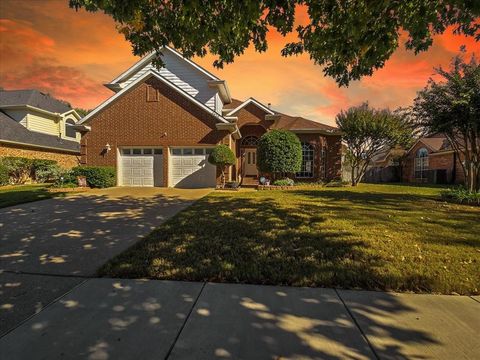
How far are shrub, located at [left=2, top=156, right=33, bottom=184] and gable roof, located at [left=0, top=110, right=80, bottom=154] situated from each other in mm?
Answer: 1295

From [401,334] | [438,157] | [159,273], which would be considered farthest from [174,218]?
[438,157]

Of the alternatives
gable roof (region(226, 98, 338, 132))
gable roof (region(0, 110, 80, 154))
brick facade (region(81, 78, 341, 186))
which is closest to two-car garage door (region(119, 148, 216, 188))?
brick facade (region(81, 78, 341, 186))

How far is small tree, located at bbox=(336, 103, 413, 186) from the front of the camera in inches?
736

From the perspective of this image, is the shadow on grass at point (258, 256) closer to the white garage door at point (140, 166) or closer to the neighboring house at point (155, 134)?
the neighboring house at point (155, 134)

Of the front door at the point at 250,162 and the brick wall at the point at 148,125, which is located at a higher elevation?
the brick wall at the point at 148,125

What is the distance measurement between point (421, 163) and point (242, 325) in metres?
33.3

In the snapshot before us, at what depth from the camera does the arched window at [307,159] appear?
68.6ft

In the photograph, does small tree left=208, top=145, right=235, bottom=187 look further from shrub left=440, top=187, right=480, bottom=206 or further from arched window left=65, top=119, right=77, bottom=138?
arched window left=65, top=119, right=77, bottom=138

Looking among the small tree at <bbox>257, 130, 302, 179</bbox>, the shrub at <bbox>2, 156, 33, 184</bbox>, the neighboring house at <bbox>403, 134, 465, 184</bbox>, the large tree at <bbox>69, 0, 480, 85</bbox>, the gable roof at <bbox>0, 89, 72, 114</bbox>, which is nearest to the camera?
the large tree at <bbox>69, 0, 480, 85</bbox>

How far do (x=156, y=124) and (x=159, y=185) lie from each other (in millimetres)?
3777

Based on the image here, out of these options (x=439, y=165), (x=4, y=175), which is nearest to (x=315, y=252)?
(x=4, y=175)

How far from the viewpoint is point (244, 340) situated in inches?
91.0

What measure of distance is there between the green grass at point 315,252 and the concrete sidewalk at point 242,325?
0.31 meters

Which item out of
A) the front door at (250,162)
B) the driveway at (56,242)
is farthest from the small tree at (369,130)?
the driveway at (56,242)
